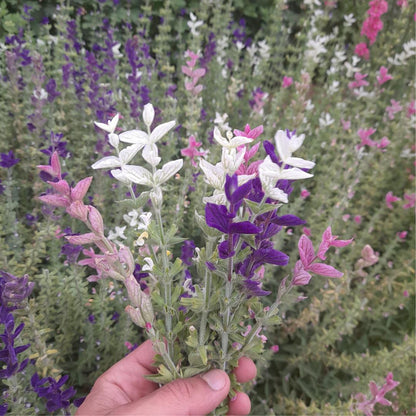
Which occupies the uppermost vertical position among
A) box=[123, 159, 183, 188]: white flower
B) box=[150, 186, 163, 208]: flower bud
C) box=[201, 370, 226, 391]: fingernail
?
box=[123, 159, 183, 188]: white flower

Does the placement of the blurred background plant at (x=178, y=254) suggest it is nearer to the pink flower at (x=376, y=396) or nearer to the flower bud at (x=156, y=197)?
the pink flower at (x=376, y=396)

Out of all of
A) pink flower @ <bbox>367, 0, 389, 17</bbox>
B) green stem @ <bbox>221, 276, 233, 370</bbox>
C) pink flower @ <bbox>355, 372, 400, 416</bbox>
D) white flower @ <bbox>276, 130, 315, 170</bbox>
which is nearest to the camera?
white flower @ <bbox>276, 130, 315, 170</bbox>

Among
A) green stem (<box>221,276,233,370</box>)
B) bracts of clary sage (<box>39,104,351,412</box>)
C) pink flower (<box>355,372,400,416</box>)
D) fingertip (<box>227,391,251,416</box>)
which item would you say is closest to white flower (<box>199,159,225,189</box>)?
bracts of clary sage (<box>39,104,351,412</box>)

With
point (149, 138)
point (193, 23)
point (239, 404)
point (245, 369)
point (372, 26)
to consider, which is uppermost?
point (372, 26)

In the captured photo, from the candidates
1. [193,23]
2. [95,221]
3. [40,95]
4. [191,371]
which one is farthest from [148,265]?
[193,23]

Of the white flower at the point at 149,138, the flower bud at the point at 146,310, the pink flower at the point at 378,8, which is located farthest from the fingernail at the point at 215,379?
the pink flower at the point at 378,8

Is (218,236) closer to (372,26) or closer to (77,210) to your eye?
(77,210)

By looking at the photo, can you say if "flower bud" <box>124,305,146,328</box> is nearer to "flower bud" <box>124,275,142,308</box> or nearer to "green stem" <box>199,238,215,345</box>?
"flower bud" <box>124,275,142,308</box>
